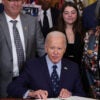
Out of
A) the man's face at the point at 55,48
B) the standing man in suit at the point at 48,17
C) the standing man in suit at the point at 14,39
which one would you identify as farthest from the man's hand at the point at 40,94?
the standing man in suit at the point at 48,17

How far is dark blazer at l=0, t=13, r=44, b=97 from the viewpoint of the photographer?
123 inches

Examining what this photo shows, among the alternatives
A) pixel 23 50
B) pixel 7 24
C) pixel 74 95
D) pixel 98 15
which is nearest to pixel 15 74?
pixel 23 50

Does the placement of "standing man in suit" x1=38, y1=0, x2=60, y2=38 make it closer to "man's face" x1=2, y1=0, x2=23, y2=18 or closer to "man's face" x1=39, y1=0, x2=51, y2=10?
"man's face" x1=39, y1=0, x2=51, y2=10

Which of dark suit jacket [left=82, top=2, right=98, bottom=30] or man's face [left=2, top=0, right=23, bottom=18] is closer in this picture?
man's face [left=2, top=0, right=23, bottom=18]

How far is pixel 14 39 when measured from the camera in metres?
3.16

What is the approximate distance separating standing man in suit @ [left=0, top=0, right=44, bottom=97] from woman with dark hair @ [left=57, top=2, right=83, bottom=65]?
15.9 inches

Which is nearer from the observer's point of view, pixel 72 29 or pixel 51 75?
pixel 51 75

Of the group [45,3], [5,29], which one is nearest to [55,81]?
[5,29]

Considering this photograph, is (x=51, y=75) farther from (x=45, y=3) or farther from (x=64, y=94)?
(x=45, y=3)

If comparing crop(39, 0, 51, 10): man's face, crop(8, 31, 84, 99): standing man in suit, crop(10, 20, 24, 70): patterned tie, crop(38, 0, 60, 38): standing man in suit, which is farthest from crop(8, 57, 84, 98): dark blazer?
crop(39, 0, 51, 10): man's face

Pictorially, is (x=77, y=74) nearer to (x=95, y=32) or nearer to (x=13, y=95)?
(x=95, y=32)

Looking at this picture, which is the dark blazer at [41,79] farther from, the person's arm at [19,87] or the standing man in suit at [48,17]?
the standing man in suit at [48,17]

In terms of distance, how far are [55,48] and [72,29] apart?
1.02 meters

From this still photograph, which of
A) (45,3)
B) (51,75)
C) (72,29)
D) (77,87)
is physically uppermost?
(45,3)
